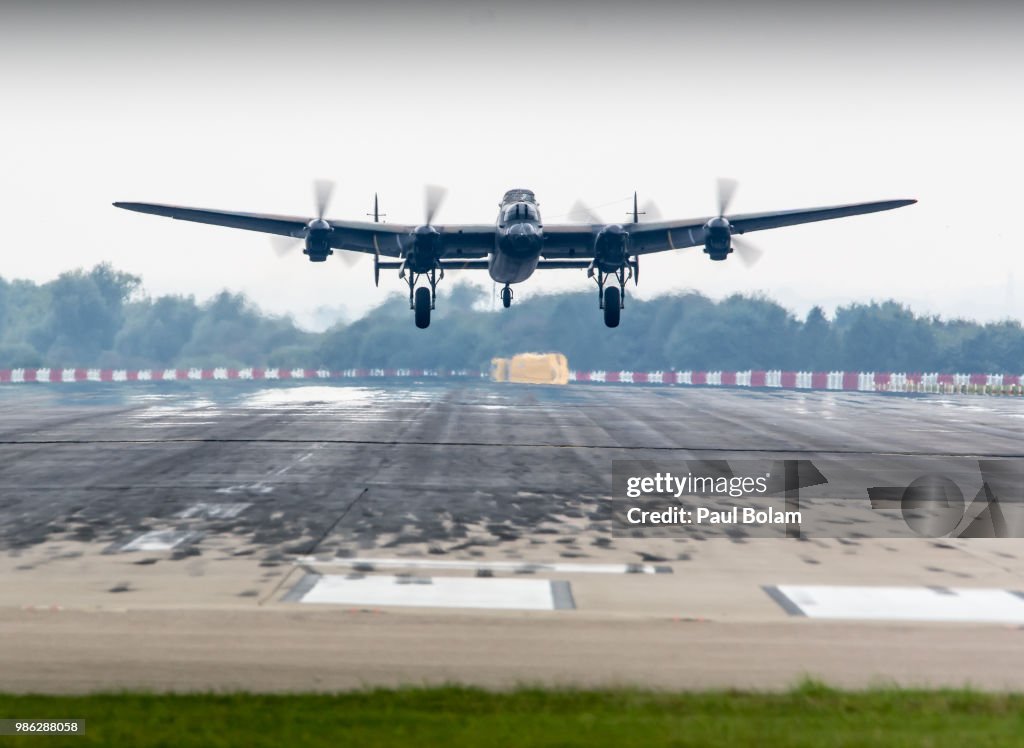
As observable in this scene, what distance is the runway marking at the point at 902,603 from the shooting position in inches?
562

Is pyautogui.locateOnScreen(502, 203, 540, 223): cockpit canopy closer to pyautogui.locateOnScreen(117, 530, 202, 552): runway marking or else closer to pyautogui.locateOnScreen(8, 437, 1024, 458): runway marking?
pyautogui.locateOnScreen(8, 437, 1024, 458): runway marking

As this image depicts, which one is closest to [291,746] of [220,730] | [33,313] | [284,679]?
[220,730]

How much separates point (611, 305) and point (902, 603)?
102 ft

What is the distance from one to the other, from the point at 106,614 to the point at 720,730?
856 cm

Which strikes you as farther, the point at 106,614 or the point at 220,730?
the point at 106,614

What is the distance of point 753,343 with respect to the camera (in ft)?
470

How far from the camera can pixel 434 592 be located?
15.5 metres

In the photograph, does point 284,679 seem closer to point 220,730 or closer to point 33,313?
point 220,730

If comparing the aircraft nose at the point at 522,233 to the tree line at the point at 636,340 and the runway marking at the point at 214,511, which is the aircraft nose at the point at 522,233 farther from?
the tree line at the point at 636,340

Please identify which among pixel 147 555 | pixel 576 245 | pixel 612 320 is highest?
pixel 576 245

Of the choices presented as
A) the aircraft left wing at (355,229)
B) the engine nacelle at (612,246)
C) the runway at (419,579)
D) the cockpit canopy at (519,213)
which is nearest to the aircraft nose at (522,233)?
the cockpit canopy at (519,213)

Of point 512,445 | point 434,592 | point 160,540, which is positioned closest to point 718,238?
point 512,445

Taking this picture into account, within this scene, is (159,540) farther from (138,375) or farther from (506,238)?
(138,375)

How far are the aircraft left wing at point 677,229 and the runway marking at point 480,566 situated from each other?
26.2 m
